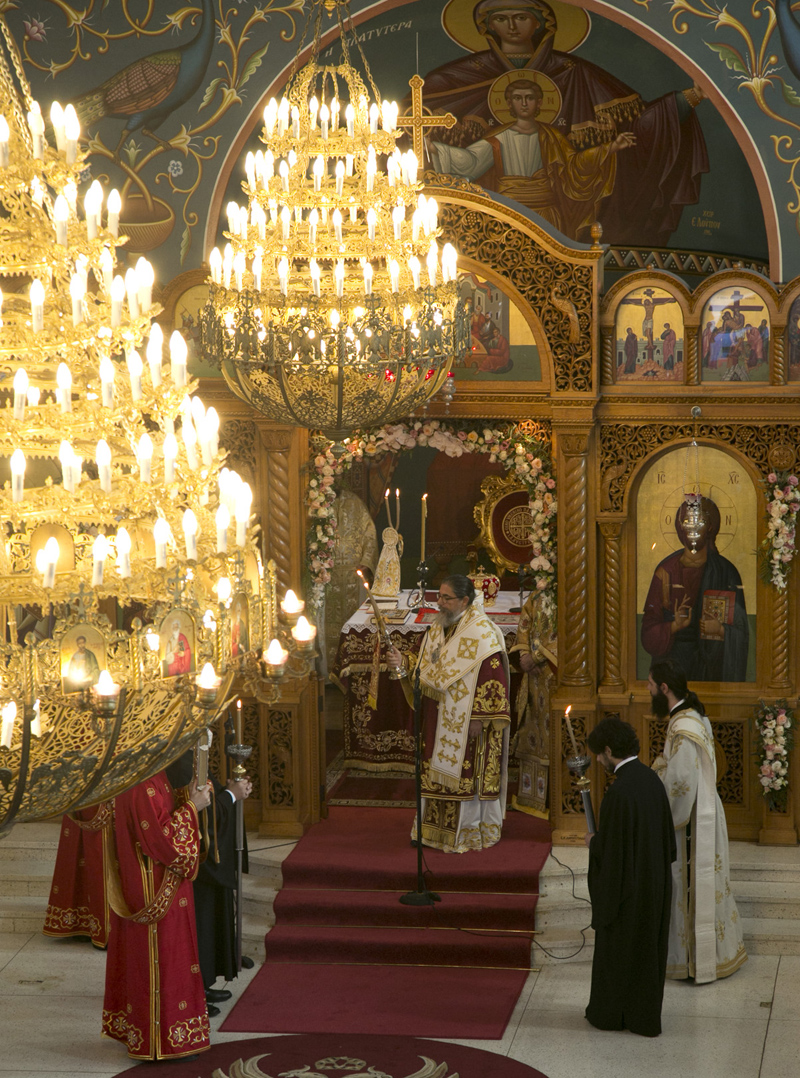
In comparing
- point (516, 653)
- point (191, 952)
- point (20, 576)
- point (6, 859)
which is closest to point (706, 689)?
point (516, 653)

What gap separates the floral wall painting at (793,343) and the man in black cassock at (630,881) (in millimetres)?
3360

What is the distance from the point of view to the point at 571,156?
12531 millimetres

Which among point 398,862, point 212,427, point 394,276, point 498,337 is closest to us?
point 212,427

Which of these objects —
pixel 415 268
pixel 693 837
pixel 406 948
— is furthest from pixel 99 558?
pixel 406 948

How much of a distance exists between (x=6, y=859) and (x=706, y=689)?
5058 millimetres

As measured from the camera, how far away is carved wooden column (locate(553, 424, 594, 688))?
411 inches

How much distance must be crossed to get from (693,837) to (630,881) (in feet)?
3.31

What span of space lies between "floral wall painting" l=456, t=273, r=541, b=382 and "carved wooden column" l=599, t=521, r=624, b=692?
4.07ft

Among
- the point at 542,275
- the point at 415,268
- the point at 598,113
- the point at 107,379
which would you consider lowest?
the point at 107,379

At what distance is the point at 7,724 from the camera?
341cm

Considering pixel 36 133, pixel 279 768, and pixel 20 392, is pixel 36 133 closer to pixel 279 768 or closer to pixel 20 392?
pixel 20 392

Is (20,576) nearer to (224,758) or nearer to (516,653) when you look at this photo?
(224,758)

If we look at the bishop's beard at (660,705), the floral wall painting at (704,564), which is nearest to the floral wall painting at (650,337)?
the floral wall painting at (704,564)

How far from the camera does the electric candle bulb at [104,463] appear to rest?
3.61m
